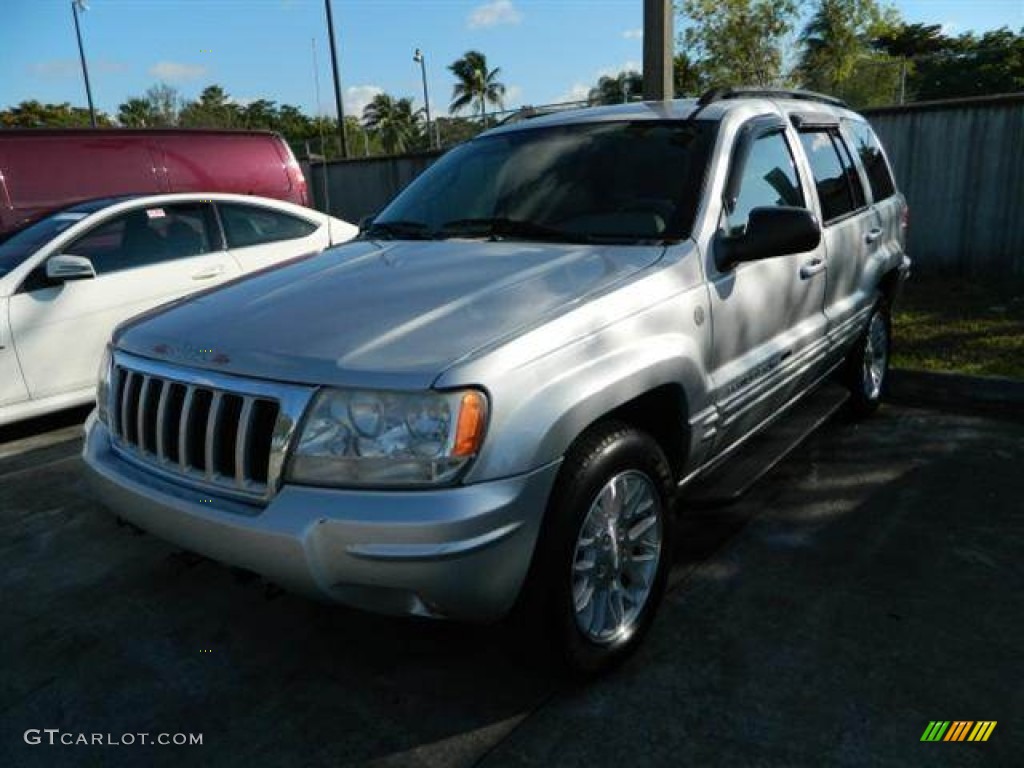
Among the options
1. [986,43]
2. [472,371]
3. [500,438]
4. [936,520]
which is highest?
[986,43]

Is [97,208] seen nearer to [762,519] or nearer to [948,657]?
[762,519]

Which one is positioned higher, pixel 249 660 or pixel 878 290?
pixel 878 290

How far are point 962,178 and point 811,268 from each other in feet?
18.6

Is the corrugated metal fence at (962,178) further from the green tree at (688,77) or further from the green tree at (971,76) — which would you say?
the green tree at (971,76)

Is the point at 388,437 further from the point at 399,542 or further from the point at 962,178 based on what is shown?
the point at 962,178

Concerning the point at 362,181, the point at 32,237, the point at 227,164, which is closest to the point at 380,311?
the point at 32,237

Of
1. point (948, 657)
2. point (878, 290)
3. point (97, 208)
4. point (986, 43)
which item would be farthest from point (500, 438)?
point (986, 43)

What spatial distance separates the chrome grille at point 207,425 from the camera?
2.14 meters

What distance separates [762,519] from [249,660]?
2.24 meters

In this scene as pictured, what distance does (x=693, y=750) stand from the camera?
224 centimetres

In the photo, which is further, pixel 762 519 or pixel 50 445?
pixel 50 445

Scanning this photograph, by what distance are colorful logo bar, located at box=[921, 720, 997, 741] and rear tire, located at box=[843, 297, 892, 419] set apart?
257 cm

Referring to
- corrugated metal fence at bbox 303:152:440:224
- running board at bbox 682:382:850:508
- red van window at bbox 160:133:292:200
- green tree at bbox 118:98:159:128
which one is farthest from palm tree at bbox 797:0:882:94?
green tree at bbox 118:98:159:128

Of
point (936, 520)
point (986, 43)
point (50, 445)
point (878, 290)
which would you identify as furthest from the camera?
point (986, 43)
